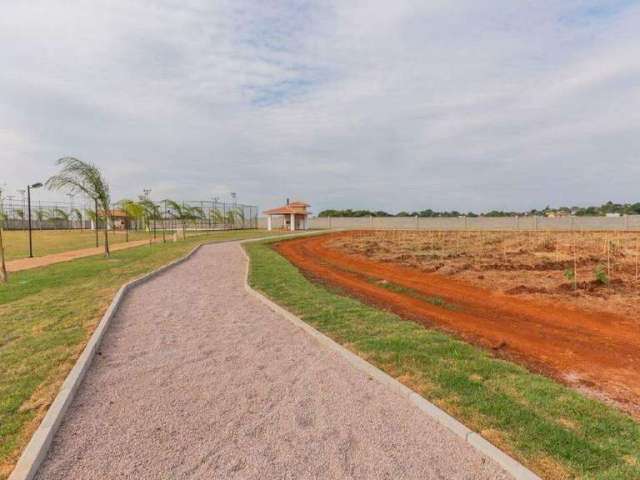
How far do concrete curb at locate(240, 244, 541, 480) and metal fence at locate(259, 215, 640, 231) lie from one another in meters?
41.5

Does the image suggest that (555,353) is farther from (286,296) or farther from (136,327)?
(136,327)

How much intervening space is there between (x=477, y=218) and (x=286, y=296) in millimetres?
42743

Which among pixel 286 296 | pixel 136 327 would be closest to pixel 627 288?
pixel 286 296

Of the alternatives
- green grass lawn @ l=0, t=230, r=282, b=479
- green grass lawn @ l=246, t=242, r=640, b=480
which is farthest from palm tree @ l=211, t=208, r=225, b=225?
green grass lawn @ l=246, t=242, r=640, b=480

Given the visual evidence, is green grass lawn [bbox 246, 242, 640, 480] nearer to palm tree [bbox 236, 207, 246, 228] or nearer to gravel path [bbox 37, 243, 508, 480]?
gravel path [bbox 37, 243, 508, 480]

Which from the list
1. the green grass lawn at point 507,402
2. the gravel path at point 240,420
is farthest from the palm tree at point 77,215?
the green grass lawn at point 507,402

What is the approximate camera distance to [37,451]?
2.66m

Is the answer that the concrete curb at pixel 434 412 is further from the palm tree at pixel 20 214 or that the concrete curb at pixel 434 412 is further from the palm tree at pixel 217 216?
the palm tree at pixel 20 214

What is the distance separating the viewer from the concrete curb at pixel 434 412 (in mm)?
2549

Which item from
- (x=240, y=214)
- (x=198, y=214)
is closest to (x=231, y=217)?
(x=240, y=214)

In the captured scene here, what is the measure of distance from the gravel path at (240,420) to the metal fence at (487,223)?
138ft

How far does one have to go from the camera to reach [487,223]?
146 ft

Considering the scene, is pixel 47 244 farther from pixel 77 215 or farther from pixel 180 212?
pixel 77 215

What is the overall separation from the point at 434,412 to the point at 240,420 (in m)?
1.68
